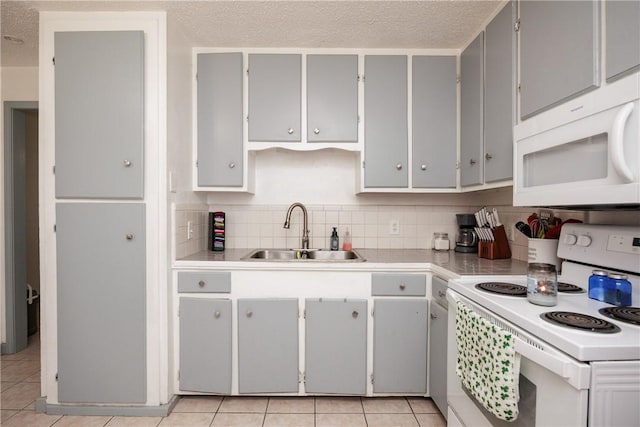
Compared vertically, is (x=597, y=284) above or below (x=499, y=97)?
below

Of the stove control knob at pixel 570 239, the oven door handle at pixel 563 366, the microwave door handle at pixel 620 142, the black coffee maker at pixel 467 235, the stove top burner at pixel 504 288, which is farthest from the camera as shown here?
the black coffee maker at pixel 467 235

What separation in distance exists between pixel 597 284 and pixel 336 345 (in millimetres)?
1266

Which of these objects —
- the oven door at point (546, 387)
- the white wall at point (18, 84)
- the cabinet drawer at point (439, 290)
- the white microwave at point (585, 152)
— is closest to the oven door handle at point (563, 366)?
the oven door at point (546, 387)

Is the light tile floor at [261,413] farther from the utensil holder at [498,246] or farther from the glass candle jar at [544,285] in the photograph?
the glass candle jar at [544,285]

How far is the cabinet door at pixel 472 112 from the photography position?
1872mm

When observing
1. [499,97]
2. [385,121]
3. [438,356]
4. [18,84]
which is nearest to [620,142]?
[499,97]

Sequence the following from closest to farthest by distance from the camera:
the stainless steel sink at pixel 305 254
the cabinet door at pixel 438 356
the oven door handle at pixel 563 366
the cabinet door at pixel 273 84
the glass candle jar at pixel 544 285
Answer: the oven door handle at pixel 563 366 < the glass candle jar at pixel 544 285 < the cabinet door at pixel 438 356 < the cabinet door at pixel 273 84 < the stainless steel sink at pixel 305 254

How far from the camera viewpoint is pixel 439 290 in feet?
5.74

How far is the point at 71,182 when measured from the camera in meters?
1.78

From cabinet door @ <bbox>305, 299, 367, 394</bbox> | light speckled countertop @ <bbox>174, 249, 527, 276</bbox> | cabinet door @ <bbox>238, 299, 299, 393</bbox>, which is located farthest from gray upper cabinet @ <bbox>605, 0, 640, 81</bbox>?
cabinet door @ <bbox>238, 299, 299, 393</bbox>

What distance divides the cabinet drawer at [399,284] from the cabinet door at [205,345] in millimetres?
875

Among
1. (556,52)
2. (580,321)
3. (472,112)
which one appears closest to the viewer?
(580,321)

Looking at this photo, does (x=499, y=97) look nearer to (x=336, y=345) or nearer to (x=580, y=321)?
(x=580, y=321)

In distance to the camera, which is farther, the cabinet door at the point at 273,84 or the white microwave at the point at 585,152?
the cabinet door at the point at 273,84
